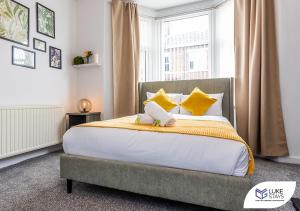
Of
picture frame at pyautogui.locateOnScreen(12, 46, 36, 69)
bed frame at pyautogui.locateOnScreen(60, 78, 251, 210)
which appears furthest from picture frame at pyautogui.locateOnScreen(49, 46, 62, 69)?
bed frame at pyautogui.locateOnScreen(60, 78, 251, 210)

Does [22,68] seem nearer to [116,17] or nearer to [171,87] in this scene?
[116,17]

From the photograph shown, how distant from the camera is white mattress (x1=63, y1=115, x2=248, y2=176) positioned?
129 centimetres

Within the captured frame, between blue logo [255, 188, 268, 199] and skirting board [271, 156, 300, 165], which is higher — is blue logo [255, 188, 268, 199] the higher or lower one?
the higher one

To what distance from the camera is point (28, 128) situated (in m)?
2.72

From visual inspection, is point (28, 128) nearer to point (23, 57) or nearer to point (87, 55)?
point (23, 57)

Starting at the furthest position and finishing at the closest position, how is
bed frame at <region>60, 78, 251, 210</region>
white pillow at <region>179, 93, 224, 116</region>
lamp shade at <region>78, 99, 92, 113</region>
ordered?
1. lamp shade at <region>78, 99, 92, 113</region>
2. white pillow at <region>179, 93, 224, 116</region>
3. bed frame at <region>60, 78, 251, 210</region>

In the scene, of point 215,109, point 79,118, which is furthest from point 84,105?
point 215,109

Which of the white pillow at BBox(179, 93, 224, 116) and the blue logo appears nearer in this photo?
the blue logo

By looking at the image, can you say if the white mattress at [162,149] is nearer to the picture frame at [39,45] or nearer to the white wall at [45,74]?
the white wall at [45,74]

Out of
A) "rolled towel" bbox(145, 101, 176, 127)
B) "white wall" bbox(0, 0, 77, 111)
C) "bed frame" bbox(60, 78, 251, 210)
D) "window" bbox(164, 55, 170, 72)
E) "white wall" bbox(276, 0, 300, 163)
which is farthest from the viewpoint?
"window" bbox(164, 55, 170, 72)

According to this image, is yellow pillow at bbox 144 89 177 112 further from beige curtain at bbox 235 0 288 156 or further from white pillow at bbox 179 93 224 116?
beige curtain at bbox 235 0 288 156

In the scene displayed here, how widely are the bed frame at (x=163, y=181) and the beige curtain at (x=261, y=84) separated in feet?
6.14

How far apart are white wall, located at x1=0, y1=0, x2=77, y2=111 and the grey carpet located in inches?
40.1

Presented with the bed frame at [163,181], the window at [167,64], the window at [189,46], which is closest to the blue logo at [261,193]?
the bed frame at [163,181]
